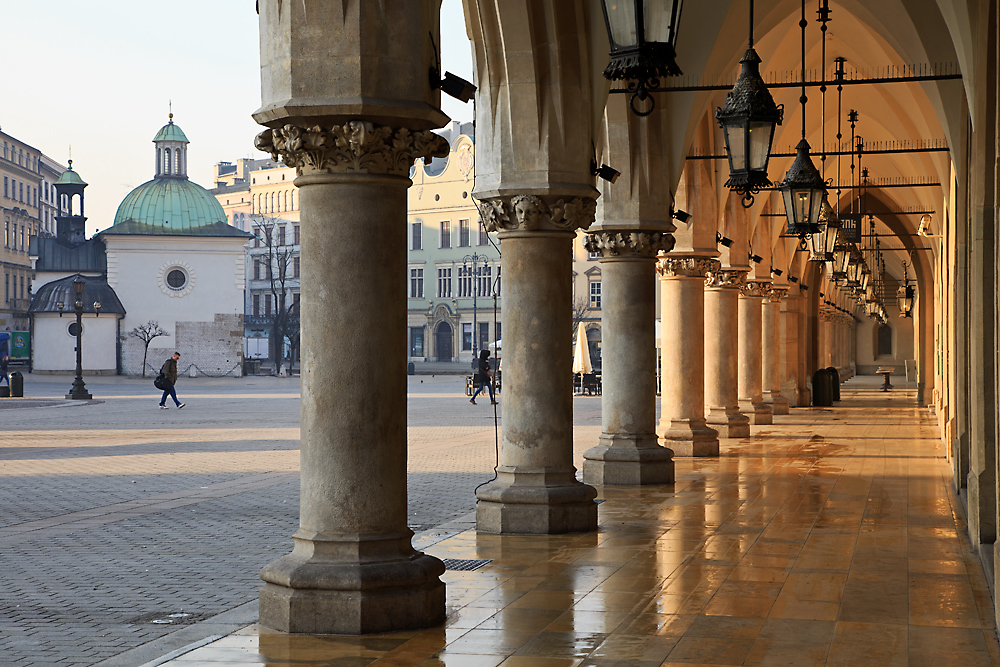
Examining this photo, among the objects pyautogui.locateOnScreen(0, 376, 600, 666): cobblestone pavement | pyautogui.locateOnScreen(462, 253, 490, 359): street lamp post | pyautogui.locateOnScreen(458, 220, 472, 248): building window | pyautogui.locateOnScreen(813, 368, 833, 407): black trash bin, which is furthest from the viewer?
pyautogui.locateOnScreen(458, 220, 472, 248): building window

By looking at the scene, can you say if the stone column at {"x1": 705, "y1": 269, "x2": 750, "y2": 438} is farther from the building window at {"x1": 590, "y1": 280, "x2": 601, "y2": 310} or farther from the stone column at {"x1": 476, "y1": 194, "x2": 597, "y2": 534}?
the building window at {"x1": 590, "y1": 280, "x2": 601, "y2": 310}

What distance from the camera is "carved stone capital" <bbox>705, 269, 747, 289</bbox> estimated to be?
2127cm

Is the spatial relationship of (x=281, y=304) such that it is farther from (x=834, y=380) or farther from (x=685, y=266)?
(x=685, y=266)

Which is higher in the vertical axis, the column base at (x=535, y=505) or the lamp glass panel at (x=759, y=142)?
the lamp glass panel at (x=759, y=142)

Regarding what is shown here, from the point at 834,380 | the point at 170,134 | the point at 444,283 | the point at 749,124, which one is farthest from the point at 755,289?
the point at 444,283

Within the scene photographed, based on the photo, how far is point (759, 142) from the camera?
9008mm

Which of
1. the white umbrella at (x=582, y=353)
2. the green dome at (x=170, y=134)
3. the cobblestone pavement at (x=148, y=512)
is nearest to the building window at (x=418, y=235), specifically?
the green dome at (x=170, y=134)

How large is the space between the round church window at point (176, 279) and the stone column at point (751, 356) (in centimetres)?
4849

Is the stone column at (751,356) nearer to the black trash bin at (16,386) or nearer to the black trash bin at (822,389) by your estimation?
the black trash bin at (822,389)

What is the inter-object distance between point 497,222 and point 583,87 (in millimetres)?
1448

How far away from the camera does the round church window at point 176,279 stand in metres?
68.6

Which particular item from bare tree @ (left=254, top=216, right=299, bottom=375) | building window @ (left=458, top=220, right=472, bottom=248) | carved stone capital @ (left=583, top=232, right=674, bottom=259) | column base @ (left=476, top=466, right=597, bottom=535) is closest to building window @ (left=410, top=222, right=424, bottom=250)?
building window @ (left=458, top=220, right=472, bottom=248)

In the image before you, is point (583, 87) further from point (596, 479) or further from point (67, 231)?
point (67, 231)

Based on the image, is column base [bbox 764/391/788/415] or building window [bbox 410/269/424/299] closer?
column base [bbox 764/391/788/415]
